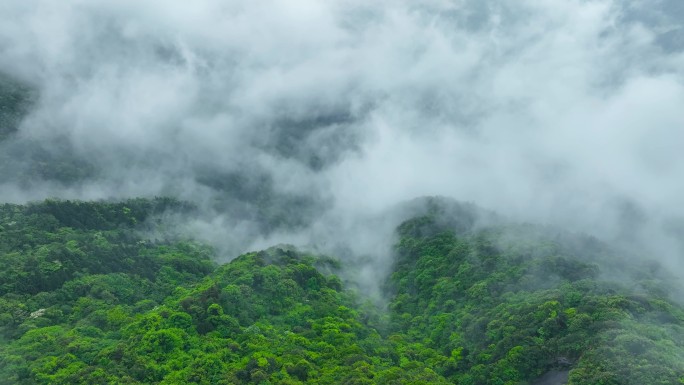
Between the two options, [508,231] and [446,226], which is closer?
[508,231]

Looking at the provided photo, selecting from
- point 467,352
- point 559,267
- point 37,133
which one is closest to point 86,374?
point 467,352

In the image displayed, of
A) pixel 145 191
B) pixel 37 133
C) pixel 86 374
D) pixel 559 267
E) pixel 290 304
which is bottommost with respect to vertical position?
pixel 86 374

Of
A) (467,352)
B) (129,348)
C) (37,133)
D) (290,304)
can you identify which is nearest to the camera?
(129,348)

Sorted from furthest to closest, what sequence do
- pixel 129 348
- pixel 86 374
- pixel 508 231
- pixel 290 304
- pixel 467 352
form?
pixel 508 231, pixel 290 304, pixel 467 352, pixel 129 348, pixel 86 374

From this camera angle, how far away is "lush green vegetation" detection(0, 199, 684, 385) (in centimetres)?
7938

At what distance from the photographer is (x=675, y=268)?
137m

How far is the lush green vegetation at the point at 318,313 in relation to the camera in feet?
260

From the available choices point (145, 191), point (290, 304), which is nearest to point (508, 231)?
point (290, 304)

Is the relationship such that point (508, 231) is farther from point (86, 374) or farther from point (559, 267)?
point (86, 374)

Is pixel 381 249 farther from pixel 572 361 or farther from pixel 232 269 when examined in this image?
pixel 572 361

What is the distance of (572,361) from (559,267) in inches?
1205

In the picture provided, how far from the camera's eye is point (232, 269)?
115062 millimetres

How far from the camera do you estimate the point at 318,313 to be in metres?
104

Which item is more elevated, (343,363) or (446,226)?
(446,226)
